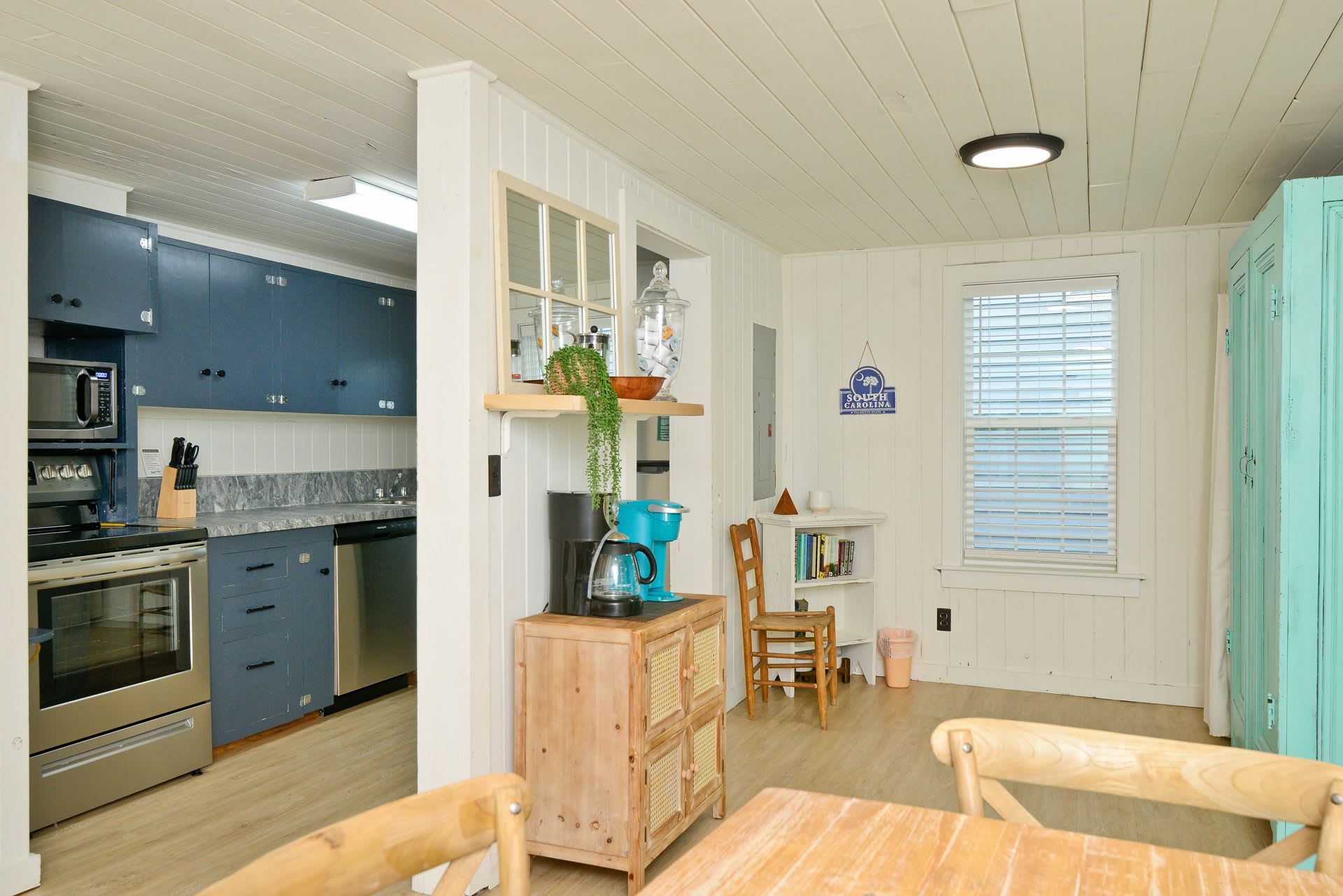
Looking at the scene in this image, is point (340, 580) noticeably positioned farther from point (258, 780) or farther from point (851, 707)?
point (851, 707)

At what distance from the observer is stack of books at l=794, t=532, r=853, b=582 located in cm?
511

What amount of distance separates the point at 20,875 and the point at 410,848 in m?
2.45

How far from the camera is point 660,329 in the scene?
3.29 metres

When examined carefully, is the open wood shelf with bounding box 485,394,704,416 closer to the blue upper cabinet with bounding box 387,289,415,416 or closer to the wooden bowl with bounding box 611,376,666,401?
the wooden bowl with bounding box 611,376,666,401

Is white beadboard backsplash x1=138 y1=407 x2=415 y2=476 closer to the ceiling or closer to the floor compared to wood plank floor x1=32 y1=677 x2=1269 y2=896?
closer to the ceiling

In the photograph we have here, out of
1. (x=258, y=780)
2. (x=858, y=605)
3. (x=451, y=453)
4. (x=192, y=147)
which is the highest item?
(x=192, y=147)

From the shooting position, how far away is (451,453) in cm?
278

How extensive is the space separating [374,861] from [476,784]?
0.16 metres

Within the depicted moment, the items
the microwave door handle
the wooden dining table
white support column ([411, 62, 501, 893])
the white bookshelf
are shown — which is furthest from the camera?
the white bookshelf

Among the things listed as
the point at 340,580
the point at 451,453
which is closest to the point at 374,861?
the point at 451,453

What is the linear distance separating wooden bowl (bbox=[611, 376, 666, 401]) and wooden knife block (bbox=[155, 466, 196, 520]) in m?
2.52

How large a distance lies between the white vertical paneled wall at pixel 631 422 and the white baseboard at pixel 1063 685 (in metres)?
1.19

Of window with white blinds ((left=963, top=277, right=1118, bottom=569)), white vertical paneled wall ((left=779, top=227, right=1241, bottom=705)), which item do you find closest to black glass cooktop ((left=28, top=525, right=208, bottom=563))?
white vertical paneled wall ((left=779, top=227, right=1241, bottom=705))

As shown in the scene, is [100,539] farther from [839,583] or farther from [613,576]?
[839,583]
